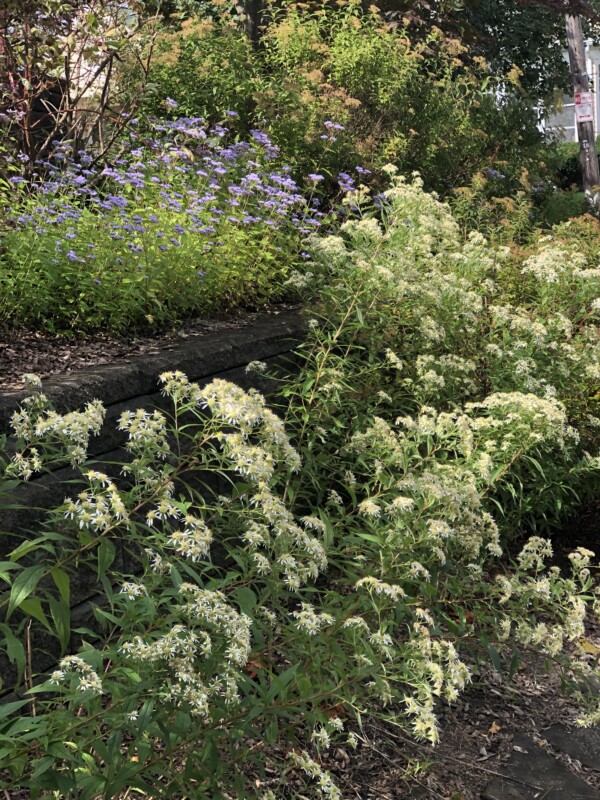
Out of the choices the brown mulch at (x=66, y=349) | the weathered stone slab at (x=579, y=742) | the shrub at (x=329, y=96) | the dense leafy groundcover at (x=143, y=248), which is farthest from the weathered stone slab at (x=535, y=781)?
the shrub at (x=329, y=96)

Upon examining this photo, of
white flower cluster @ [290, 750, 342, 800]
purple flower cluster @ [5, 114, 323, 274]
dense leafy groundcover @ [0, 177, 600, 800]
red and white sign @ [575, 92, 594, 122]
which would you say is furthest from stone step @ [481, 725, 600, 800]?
red and white sign @ [575, 92, 594, 122]

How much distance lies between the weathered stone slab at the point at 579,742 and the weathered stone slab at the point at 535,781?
0.11 meters

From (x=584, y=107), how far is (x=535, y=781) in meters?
14.7

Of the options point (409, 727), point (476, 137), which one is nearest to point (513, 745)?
point (409, 727)

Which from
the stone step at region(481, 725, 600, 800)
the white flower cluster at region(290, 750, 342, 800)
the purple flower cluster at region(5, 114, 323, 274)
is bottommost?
the stone step at region(481, 725, 600, 800)

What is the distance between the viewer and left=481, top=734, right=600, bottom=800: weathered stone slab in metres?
3.22

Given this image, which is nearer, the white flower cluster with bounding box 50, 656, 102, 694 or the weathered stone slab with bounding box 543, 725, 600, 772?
the white flower cluster with bounding box 50, 656, 102, 694

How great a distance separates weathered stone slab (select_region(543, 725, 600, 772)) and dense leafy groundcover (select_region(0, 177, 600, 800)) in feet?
0.75

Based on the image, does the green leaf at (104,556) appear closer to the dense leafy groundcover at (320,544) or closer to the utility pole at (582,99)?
the dense leafy groundcover at (320,544)

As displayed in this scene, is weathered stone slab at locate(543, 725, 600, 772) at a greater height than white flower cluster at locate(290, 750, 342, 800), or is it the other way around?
white flower cluster at locate(290, 750, 342, 800)

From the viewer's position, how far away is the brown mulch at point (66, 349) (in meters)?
3.91

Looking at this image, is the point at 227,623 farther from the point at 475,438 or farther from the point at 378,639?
the point at 475,438

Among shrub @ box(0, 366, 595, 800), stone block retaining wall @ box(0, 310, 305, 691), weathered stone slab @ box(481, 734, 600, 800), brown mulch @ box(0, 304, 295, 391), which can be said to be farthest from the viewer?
brown mulch @ box(0, 304, 295, 391)

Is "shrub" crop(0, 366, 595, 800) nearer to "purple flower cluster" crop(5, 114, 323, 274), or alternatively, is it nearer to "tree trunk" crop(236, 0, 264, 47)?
"purple flower cluster" crop(5, 114, 323, 274)
